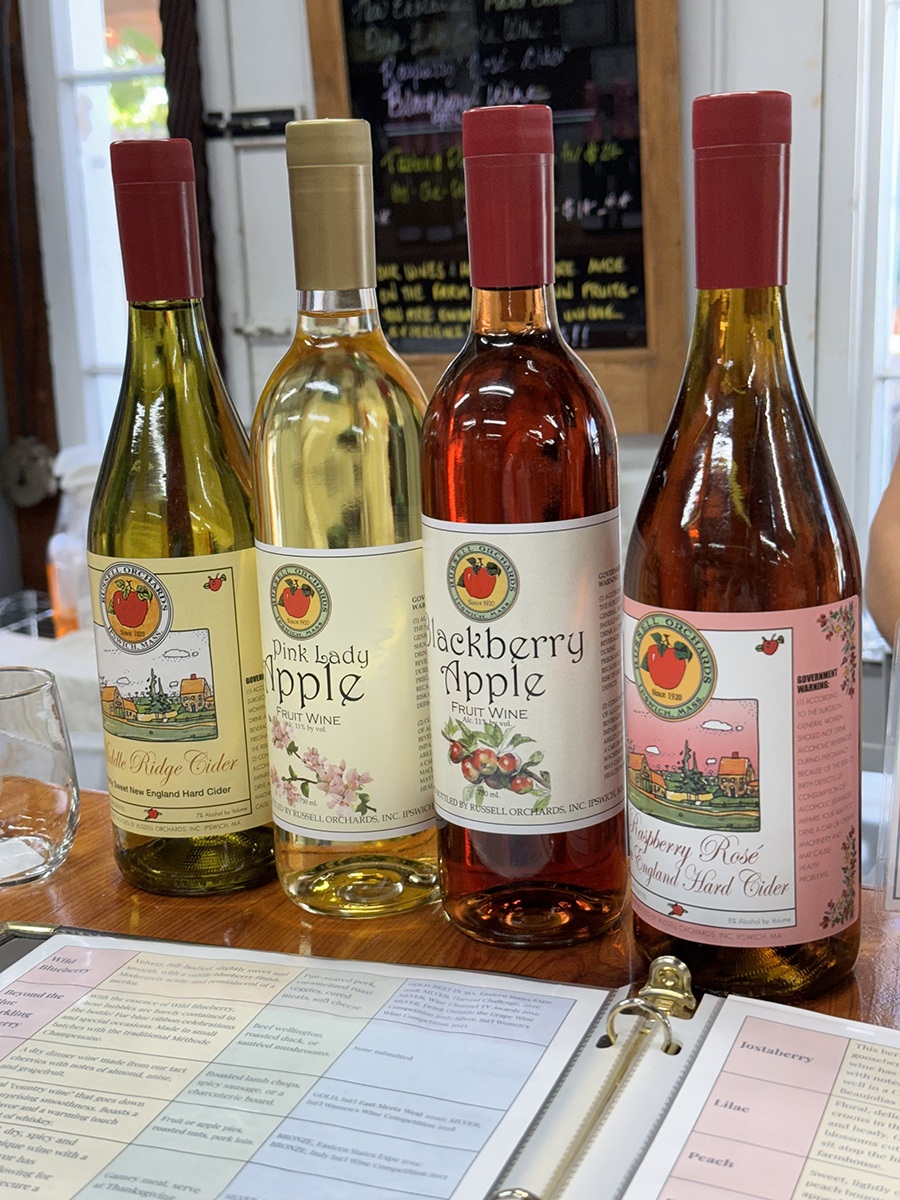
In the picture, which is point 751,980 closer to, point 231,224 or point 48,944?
point 48,944

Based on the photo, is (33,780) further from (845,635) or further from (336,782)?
(845,635)

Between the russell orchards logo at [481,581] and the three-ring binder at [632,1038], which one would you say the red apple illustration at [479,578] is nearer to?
the russell orchards logo at [481,581]

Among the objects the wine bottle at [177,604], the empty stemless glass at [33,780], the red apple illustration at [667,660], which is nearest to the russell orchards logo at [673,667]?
the red apple illustration at [667,660]

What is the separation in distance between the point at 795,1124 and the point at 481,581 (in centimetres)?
22

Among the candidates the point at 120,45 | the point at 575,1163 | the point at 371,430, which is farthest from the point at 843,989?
the point at 120,45

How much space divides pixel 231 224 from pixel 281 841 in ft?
5.06

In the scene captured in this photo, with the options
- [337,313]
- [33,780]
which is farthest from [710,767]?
[33,780]

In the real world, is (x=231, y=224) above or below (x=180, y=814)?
above

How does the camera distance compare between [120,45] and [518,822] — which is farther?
[120,45]

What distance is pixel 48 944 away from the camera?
0.53 m

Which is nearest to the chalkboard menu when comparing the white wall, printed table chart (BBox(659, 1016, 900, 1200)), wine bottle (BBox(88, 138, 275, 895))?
the white wall

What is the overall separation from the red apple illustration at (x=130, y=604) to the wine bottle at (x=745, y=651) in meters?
0.22

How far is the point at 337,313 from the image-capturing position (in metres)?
0.53

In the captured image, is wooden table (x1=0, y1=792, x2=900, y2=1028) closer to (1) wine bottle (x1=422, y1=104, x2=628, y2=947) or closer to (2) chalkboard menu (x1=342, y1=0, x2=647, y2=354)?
(1) wine bottle (x1=422, y1=104, x2=628, y2=947)
